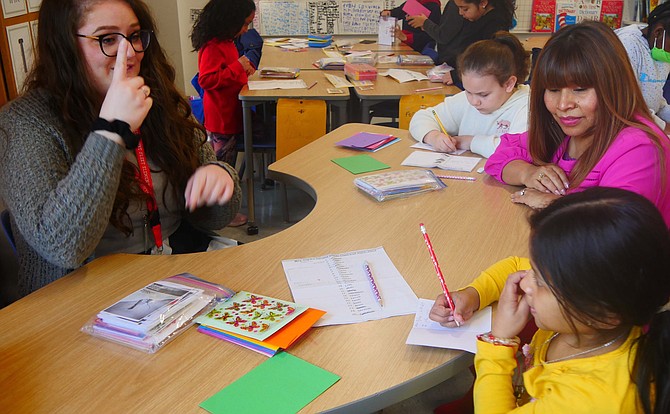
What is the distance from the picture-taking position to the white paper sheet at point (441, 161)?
6.89 ft

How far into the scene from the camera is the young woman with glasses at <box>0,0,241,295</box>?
127cm

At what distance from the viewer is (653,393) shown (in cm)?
90

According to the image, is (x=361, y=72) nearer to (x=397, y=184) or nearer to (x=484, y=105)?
(x=484, y=105)

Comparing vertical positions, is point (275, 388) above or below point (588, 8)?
below

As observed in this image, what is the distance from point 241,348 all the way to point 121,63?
2.44ft

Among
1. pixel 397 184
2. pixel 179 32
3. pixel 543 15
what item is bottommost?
pixel 397 184

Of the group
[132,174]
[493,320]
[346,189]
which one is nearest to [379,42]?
[346,189]

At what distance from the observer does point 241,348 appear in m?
1.10

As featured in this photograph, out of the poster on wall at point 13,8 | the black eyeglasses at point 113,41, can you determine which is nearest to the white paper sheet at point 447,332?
the black eyeglasses at point 113,41

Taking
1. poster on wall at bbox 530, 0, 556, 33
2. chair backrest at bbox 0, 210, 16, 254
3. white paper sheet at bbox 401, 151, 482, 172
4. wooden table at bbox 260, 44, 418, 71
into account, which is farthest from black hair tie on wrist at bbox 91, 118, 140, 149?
poster on wall at bbox 530, 0, 556, 33

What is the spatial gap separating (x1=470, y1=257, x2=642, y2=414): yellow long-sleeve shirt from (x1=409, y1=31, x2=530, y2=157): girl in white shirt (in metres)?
1.26

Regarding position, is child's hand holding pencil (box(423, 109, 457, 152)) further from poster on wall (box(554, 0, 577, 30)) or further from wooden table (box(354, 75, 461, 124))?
poster on wall (box(554, 0, 577, 30))

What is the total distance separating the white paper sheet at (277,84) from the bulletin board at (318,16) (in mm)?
2654

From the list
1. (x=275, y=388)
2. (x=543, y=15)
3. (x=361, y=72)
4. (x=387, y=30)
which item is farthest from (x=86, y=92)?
(x=543, y=15)
